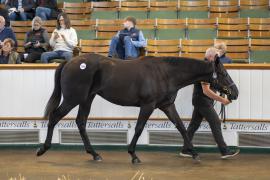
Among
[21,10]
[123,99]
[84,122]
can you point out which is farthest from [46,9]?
[123,99]

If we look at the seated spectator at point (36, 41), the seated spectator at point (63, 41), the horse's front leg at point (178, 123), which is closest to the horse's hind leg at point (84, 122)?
the horse's front leg at point (178, 123)

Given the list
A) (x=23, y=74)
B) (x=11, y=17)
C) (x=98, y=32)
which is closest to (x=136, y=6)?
(x=98, y=32)

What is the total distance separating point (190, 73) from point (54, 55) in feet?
12.6

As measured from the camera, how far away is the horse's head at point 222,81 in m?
10.3

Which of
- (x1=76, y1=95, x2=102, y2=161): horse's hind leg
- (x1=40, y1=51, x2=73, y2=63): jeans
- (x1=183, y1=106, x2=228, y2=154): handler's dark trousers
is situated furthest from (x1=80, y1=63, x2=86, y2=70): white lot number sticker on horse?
(x1=40, y1=51, x2=73, y2=63): jeans

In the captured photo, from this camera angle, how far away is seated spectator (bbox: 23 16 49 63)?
13.8m

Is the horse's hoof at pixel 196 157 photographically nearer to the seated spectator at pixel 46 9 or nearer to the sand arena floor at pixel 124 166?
the sand arena floor at pixel 124 166

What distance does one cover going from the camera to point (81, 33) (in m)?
15.3

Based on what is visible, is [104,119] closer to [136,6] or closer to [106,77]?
[106,77]

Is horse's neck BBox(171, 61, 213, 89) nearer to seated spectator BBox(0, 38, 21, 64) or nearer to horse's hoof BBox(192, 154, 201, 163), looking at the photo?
horse's hoof BBox(192, 154, 201, 163)

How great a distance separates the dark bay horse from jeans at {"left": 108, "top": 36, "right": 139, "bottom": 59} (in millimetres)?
2389

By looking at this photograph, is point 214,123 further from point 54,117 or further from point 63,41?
point 63,41

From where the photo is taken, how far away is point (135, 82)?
34.1ft

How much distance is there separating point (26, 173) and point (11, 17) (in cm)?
791
